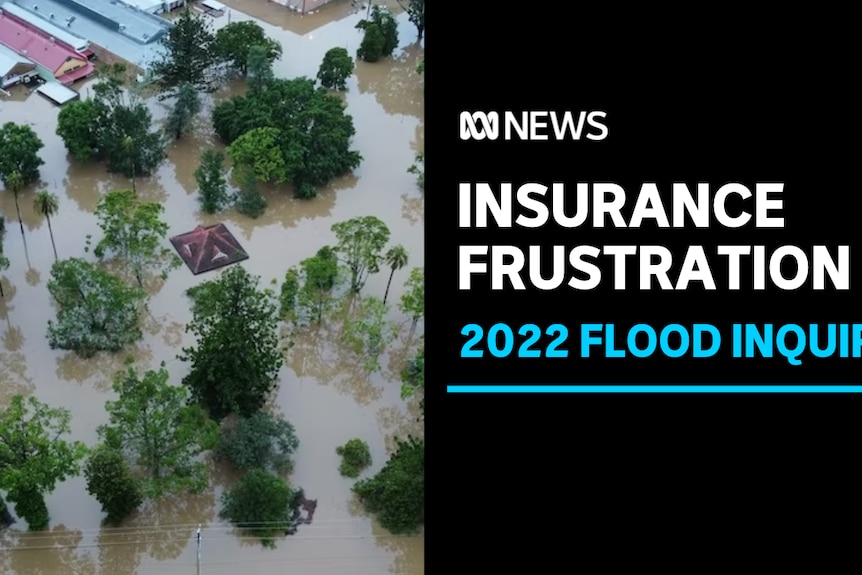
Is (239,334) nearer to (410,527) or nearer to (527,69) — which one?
(410,527)

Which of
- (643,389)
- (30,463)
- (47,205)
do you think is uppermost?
(47,205)

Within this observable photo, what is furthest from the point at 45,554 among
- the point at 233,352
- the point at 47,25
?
the point at 47,25

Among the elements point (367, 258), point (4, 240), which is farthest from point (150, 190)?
point (367, 258)

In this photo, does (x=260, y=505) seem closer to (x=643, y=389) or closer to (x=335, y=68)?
(x=643, y=389)

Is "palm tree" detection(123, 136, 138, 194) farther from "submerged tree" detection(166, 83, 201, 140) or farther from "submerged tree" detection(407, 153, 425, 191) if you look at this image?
"submerged tree" detection(407, 153, 425, 191)

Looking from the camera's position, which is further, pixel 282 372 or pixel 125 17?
pixel 125 17

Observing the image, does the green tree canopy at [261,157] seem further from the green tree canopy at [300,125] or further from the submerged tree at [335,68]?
the submerged tree at [335,68]

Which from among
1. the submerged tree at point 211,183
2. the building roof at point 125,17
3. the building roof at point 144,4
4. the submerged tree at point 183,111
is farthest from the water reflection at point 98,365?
the building roof at point 144,4
